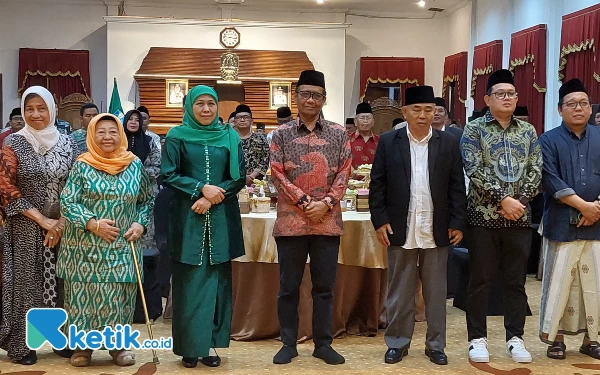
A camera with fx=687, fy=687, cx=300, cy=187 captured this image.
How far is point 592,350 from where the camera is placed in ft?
13.6

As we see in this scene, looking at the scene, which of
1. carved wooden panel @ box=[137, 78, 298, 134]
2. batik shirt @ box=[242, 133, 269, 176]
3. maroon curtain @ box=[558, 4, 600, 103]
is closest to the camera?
batik shirt @ box=[242, 133, 269, 176]

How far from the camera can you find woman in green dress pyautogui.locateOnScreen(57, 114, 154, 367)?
3748mm

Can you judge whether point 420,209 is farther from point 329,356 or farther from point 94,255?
point 94,255

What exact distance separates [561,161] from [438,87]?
1048 cm

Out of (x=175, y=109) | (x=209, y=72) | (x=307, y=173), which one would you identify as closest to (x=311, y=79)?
(x=307, y=173)

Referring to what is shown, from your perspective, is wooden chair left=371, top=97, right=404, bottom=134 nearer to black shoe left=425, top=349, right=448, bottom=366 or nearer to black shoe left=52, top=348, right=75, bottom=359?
black shoe left=425, top=349, right=448, bottom=366

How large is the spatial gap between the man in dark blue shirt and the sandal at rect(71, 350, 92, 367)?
8.81ft

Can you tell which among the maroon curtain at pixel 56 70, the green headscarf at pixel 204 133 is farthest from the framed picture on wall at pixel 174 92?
the green headscarf at pixel 204 133

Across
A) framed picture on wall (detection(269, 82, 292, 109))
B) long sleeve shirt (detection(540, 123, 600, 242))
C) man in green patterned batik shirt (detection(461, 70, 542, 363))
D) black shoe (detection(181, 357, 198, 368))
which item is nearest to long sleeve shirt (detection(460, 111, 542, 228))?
man in green patterned batik shirt (detection(461, 70, 542, 363))

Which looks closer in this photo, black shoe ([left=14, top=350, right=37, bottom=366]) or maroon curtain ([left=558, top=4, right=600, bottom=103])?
black shoe ([left=14, top=350, right=37, bottom=366])

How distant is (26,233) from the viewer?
3.94 meters

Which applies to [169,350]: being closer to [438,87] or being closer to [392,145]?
[392,145]

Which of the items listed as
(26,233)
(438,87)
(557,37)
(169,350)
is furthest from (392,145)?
(438,87)

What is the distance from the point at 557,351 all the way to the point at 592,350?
22 cm
